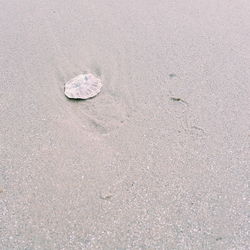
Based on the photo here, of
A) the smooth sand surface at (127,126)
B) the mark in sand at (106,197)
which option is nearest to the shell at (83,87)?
the smooth sand surface at (127,126)

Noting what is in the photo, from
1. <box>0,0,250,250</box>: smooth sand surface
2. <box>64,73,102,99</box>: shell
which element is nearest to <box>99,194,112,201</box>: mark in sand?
<box>0,0,250,250</box>: smooth sand surface

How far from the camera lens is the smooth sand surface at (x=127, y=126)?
178cm

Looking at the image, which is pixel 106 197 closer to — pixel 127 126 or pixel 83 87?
pixel 127 126

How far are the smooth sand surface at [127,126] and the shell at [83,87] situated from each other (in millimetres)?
52

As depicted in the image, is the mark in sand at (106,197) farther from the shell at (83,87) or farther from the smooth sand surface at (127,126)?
the shell at (83,87)

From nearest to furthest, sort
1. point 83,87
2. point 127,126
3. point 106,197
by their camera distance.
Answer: point 106,197 → point 127,126 → point 83,87

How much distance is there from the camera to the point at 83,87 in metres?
2.53

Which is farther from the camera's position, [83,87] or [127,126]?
[83,87]

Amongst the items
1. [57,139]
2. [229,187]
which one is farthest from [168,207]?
[57,139]

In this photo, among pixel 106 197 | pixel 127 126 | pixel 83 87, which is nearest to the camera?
pixel 106 197

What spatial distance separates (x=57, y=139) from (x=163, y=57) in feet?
3.95

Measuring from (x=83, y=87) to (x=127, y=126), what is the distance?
1.69 ft

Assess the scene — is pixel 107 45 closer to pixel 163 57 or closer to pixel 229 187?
pixel 163 57

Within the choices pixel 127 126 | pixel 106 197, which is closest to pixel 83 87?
pixel 127 126
